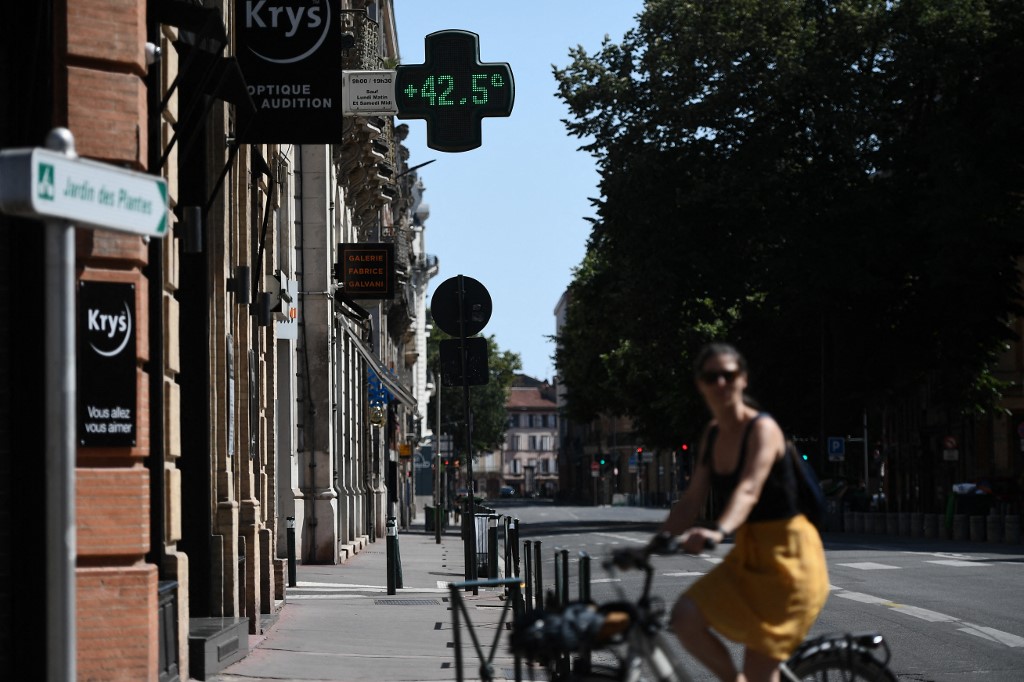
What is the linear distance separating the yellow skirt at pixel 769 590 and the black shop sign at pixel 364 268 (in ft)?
84.8

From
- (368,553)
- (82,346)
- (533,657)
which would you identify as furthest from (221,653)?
(368,553)

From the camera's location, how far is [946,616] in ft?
52.9

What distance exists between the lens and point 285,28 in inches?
516

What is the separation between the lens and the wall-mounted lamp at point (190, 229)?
11.5 m

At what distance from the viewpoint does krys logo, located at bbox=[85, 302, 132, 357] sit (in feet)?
28.5

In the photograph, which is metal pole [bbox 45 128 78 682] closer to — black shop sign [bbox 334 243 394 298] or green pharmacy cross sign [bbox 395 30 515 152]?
green pharmacy cross sign [bbox 395 30 515 152]

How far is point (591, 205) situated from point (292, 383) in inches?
707

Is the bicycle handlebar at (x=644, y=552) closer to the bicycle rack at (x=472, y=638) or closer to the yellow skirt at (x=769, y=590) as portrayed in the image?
the yellow skirt at (x=769, y=590)

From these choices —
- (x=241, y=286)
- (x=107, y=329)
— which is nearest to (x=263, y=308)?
(x=241, y=286)

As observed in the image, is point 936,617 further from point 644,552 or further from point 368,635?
point 644,552

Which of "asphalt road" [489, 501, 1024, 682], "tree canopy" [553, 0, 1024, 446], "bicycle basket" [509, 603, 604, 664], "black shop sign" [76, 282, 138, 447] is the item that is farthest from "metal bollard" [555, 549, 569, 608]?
"tree canopy" [553, 0, 1024, 446]

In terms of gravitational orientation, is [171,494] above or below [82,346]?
below

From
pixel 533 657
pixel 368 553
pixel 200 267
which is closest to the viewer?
pixel 533 657

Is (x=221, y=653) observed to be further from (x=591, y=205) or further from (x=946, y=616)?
(x=591, y=205)
